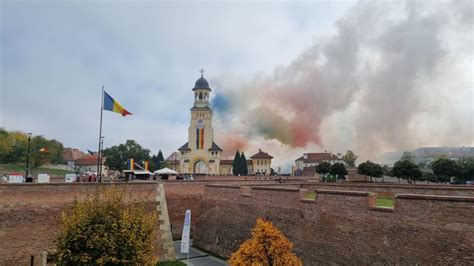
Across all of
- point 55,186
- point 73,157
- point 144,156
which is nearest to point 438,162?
point 55,186

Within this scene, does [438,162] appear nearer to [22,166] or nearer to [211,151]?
[211,151]

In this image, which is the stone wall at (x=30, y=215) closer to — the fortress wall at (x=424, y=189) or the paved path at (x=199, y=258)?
the paved path at (x=199, y=258)

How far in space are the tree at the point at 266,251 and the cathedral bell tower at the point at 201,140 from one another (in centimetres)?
7227

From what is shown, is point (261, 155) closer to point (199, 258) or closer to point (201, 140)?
point (201, 140)

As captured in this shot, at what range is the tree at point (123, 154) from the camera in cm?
6906

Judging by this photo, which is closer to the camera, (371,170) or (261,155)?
(371,170)

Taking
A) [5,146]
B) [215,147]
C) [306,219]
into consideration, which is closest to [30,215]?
[306,219]

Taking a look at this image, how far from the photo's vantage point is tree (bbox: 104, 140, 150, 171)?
69.1 meters

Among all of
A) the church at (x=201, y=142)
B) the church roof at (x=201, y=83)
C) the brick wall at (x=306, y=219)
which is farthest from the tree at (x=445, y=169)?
the church roof at (x=201, y=83)

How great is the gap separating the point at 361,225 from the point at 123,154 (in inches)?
2533

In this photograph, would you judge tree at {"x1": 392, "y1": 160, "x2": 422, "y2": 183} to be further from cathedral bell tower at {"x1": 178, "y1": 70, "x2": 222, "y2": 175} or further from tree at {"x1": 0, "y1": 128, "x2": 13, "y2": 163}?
tree at {"x1": 0, "y1": 128, "x2": 13, "y2": 163}

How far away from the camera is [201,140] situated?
84.9 metres

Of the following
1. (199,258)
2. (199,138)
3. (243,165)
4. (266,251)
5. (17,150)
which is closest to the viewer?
(266,251)

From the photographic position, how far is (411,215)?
1058cm
